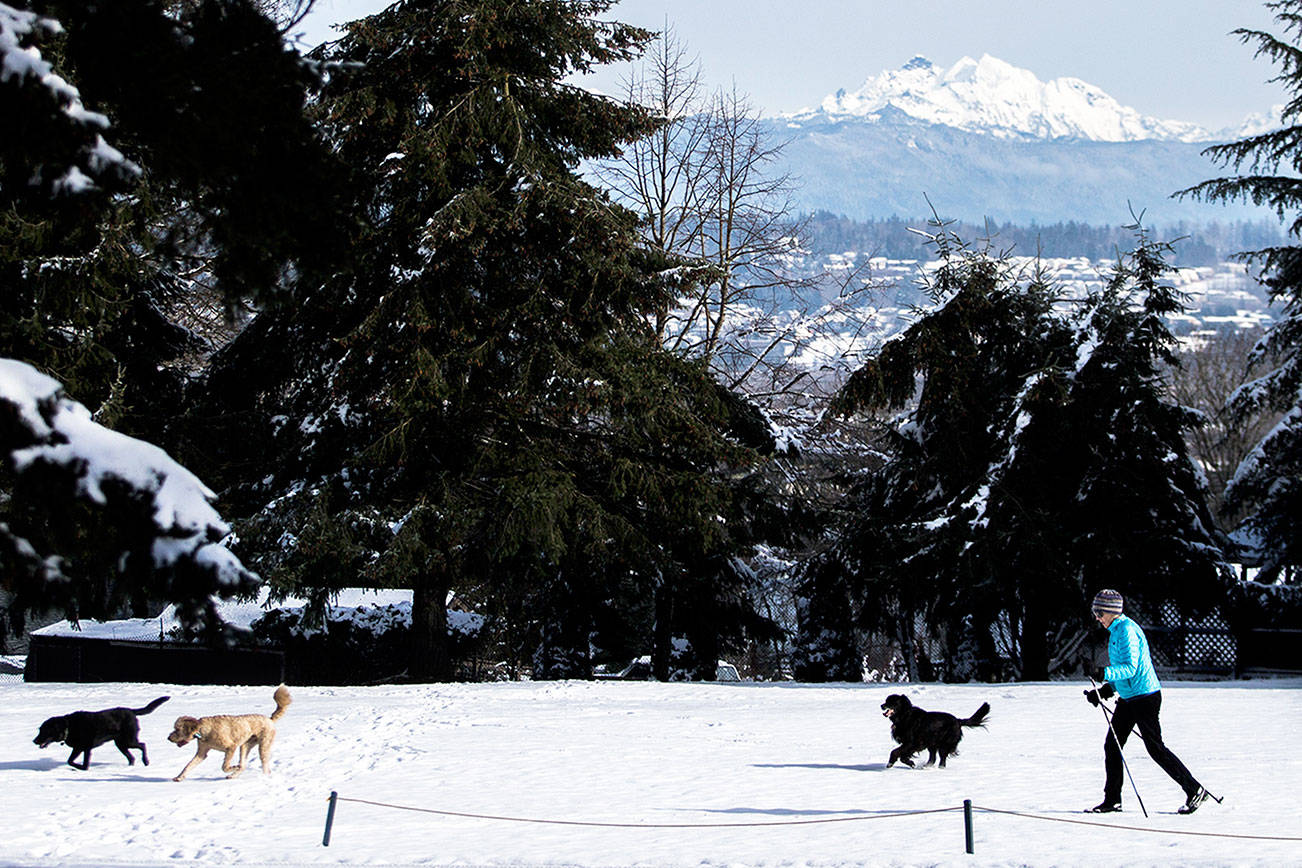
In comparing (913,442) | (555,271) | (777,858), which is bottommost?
(777,858)

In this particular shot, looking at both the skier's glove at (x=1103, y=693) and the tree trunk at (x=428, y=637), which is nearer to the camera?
the skier's glove at (x=1103, y=693)

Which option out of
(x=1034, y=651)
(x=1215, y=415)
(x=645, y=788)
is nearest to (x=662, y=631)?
(x=1034, y=651)

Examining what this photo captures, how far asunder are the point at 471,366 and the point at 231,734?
8.46m

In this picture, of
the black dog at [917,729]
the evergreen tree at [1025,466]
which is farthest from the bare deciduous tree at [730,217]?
the black dog at [917,729]

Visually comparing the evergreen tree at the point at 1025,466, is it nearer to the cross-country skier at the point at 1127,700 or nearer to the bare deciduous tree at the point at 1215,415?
the cross-country skier at the point at 1127,700

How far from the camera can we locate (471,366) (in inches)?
766

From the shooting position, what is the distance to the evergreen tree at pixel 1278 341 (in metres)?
21.5

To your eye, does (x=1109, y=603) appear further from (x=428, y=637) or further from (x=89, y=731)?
(x=428, y=637)

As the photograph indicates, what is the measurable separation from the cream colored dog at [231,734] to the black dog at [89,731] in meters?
0.52

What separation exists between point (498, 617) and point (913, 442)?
919 cm

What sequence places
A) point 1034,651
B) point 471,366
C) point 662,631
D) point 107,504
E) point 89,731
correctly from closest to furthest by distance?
point 107,504 < point 89,731 < point 471,366 < point 1034,651 < point 662,631

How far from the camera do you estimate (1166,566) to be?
22.2 m

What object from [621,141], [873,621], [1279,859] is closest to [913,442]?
[873,621]

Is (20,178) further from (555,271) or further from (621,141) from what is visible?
(621,141)
